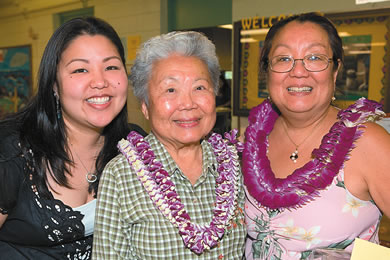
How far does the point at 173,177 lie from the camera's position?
5.15 feet

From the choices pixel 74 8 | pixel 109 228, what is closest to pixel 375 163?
pixel 109 228

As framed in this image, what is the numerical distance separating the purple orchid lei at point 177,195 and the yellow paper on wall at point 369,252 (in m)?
0.58

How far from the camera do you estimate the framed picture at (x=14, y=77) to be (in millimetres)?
7328

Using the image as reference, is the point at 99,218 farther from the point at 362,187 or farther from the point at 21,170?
the point at 362,187

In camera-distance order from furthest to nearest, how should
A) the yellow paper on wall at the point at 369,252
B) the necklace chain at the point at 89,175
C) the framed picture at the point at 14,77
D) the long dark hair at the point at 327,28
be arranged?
the framed picture at the point at 14,77, the necklace chain at the point at 89,175, the long dark hair at the point at 327,28, the yellow paper on wall at the point at 369,252

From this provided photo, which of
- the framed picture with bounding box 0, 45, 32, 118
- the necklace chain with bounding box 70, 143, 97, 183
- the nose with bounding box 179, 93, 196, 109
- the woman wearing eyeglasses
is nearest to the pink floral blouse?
the woman wearing eyeglasses

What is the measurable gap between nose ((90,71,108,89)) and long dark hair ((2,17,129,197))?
199mm

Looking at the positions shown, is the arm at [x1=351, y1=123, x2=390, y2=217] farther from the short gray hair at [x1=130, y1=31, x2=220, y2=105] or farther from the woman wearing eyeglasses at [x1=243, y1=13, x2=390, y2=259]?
the short gray hair at [x1=130, y1=31, x2=220, y2=105]

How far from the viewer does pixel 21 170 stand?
1633 mm

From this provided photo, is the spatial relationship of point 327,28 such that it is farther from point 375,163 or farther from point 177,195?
point 177,195

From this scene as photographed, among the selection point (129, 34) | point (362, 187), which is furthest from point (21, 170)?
point (129, 34)

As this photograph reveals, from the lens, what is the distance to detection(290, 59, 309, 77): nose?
160 centimetres

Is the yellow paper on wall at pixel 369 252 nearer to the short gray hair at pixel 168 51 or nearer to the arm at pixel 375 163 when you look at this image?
the arm at pixel 375 163

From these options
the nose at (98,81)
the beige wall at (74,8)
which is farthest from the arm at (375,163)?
the beige wall at (74,8)
